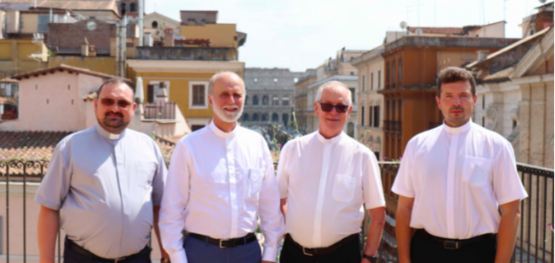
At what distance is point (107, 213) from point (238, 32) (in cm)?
4125

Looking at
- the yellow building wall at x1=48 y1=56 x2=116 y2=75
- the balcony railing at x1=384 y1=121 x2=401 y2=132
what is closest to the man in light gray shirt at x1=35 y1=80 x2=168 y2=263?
the yellow building wall at x1=48 y1=56 x2=116 y2=75

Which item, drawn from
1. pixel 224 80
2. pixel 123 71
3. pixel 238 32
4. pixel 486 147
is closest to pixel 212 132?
pixel 224 80

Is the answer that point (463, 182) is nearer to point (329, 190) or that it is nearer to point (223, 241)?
point (329, 190)

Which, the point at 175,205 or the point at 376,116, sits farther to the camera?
the point at 376,116

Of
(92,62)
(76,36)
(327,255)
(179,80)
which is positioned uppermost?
(76,36)

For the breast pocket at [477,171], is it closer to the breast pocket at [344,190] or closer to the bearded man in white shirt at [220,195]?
the breast pocket at [344,190]

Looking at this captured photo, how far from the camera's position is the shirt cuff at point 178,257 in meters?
2.92

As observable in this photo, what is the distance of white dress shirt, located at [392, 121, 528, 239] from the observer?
9.86ft

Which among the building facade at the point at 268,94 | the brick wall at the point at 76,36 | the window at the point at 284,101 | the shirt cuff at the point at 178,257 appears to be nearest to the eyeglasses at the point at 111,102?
the shirt cuff at the point at 178,257

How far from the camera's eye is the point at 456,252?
3041mm

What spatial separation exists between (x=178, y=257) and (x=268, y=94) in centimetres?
9803

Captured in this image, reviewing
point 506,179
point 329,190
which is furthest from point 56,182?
point 506,179

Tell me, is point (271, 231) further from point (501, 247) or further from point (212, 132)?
point (501, 247)

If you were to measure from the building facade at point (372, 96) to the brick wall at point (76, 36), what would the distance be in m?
17.9
